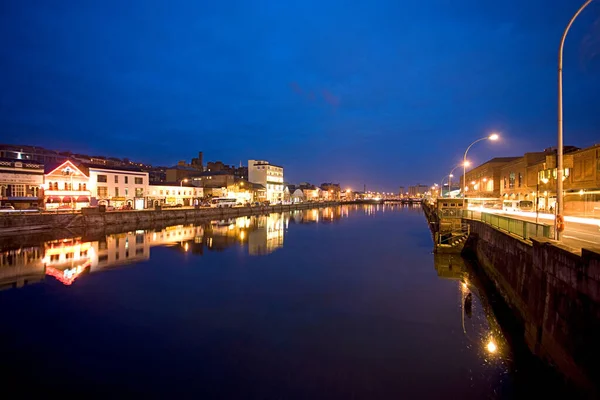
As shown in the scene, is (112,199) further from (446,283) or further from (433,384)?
(433,384)

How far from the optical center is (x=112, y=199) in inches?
2566

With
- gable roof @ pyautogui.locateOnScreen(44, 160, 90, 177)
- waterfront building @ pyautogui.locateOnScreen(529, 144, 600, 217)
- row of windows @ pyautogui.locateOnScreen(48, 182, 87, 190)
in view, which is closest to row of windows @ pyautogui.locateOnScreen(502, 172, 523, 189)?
waterfront building @ pyautogui.locateOnScreen(529, 144, 600, 217)

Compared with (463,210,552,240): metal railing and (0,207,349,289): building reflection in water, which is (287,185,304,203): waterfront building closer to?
(0,207,349,289): building reflection in water

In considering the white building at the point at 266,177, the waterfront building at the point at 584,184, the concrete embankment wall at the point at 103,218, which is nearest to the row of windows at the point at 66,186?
the concrete embankment wall at the point at 103,218

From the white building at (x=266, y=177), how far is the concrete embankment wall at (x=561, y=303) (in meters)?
123

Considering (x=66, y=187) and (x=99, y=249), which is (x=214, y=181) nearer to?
(x=66, y=187)

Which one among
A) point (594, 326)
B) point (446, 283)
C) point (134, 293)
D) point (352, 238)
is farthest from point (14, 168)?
point (594, 326)

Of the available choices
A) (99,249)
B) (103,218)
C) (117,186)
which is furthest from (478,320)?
(117,186)

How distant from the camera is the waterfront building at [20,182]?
1956 inches

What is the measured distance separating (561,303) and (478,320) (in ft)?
21.3

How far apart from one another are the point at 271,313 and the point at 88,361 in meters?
7.75

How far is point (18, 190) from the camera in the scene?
170ft

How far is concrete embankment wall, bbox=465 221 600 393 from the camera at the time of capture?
781 centimetres

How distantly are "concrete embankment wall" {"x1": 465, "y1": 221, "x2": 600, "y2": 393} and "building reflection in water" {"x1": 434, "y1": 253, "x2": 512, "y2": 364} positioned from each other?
1079 millimetres
